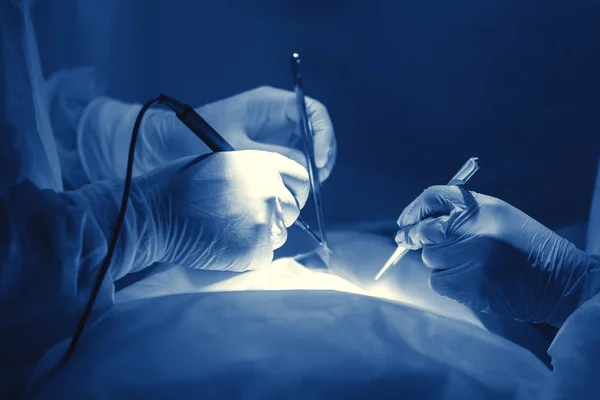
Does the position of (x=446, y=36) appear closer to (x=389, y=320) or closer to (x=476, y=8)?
(x=476, y=8)

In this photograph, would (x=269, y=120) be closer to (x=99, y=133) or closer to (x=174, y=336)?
(x=99, y=133)

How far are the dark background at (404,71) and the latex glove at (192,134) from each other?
94mm

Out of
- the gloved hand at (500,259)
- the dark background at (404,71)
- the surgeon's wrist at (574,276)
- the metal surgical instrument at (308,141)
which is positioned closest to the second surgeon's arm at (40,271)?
the metal surgical instrument at (308,141)

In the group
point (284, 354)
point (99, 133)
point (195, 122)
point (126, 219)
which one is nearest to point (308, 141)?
point (195, 122)

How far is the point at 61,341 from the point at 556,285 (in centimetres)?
103

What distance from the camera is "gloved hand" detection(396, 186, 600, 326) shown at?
0.97 metres

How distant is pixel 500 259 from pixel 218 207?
2.13 feet

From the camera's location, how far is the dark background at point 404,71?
3.99 feet

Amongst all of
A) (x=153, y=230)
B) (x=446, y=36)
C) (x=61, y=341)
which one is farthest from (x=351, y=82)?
(x=61, y=341)

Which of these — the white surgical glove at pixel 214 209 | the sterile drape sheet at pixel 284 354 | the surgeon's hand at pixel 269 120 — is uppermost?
the surgeon's hand at pixel 269 120

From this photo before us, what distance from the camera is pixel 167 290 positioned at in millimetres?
1140

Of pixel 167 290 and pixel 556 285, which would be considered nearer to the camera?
pixel 556 285

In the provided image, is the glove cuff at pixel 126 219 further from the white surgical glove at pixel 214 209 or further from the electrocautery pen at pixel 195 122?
the electrocautery pen at pixel 195 122

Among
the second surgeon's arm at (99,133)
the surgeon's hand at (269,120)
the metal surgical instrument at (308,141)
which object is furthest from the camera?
the second surgeon's arm at (99,133)
